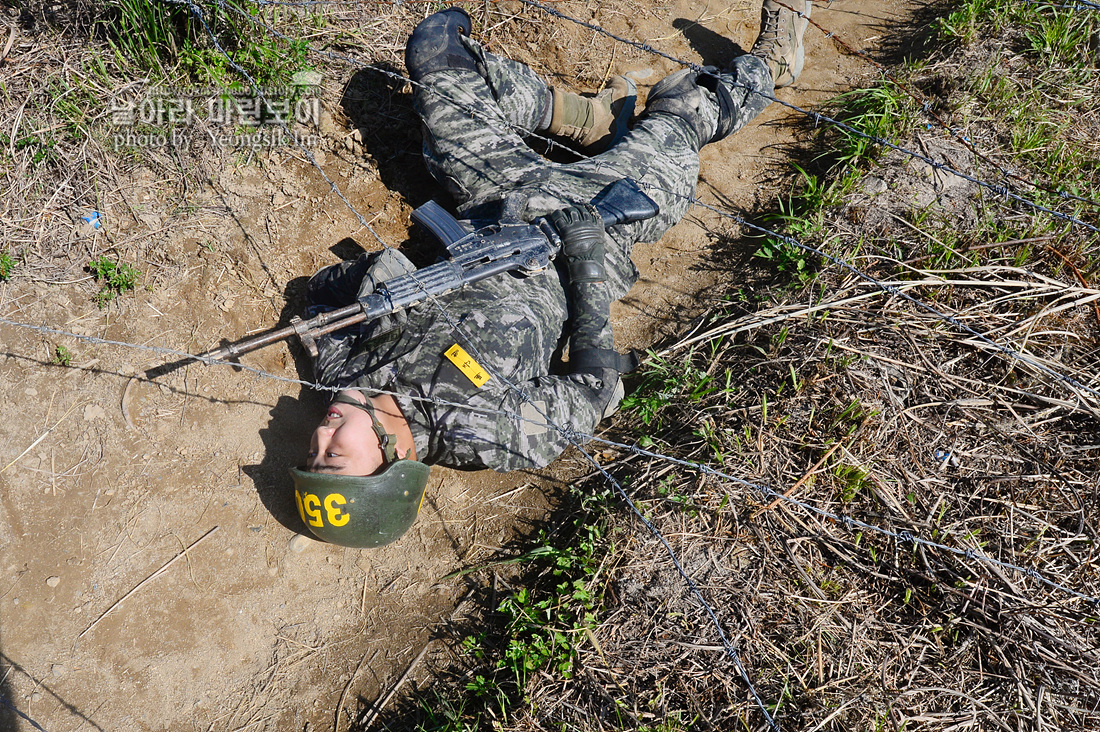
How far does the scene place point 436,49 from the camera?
12.5ft

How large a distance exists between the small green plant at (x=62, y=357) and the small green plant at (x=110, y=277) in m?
0.30

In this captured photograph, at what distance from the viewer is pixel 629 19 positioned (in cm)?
500

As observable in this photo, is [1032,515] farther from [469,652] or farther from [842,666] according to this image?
[469,652]

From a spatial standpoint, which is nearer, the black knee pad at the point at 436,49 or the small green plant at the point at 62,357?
the small green plant at the point at 62,357

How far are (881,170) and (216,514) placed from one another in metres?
→ 4.28

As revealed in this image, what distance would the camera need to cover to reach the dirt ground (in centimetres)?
302

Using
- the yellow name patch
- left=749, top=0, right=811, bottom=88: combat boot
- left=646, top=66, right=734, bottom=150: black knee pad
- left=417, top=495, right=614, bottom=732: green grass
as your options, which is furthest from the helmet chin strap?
left=749, top=0, right=811, bottom=88: combat boot

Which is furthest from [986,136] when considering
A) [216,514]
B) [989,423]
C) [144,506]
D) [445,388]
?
[144,506]

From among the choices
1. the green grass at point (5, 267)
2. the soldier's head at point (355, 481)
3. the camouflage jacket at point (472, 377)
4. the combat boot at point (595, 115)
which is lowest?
the soldier's head at point (355, 481)

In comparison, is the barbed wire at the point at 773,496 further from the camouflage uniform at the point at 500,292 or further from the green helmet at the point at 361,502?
the green helmet at the point at 361,502

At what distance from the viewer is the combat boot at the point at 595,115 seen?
13.9 ft

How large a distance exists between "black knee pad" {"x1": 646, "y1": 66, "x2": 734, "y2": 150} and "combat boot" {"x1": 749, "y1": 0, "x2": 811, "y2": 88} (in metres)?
0.53

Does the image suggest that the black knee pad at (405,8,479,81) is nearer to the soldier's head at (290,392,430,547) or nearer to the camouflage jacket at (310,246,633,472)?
the camouflage jacket at (310,246,633,472)

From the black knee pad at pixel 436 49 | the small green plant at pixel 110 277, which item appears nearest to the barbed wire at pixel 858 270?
the black knee pad at pixel 436 49
